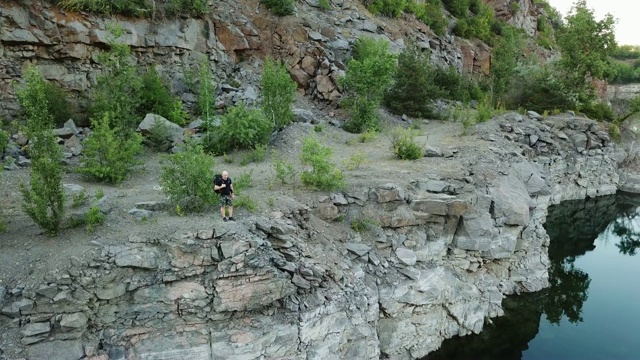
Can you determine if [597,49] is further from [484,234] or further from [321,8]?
[484,234]

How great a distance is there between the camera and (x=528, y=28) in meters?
41.3

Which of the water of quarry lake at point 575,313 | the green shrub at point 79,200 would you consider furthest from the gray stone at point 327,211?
the green shrub at point 79,200

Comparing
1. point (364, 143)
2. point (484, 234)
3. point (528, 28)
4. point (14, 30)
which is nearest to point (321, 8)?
point (364, 143)

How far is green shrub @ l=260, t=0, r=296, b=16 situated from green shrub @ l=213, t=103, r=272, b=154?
32.2 ft

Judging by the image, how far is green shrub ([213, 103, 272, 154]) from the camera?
1627 centimetres

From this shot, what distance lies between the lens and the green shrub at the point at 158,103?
18.0 meters

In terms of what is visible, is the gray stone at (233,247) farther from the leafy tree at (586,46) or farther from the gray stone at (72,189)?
the leafy tree at (586,46)

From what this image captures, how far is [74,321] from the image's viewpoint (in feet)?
27.4

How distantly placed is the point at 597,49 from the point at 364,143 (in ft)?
57.6

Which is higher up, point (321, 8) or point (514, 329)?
point (321, 8)

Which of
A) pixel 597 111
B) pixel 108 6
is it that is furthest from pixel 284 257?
pixel 597 111

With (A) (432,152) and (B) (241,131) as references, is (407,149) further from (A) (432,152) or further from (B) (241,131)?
(B) (241,131)

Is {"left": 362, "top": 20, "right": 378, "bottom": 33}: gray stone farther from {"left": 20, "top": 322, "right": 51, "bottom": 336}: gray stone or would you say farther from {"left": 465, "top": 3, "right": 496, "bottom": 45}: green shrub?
{"left": 20, "top": 322, "right": 51, "bottom": 336}: gray stone

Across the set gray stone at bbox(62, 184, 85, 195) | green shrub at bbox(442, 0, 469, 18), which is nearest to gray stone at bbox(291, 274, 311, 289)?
gray stone at bbox(62, 184, 85, 195)
